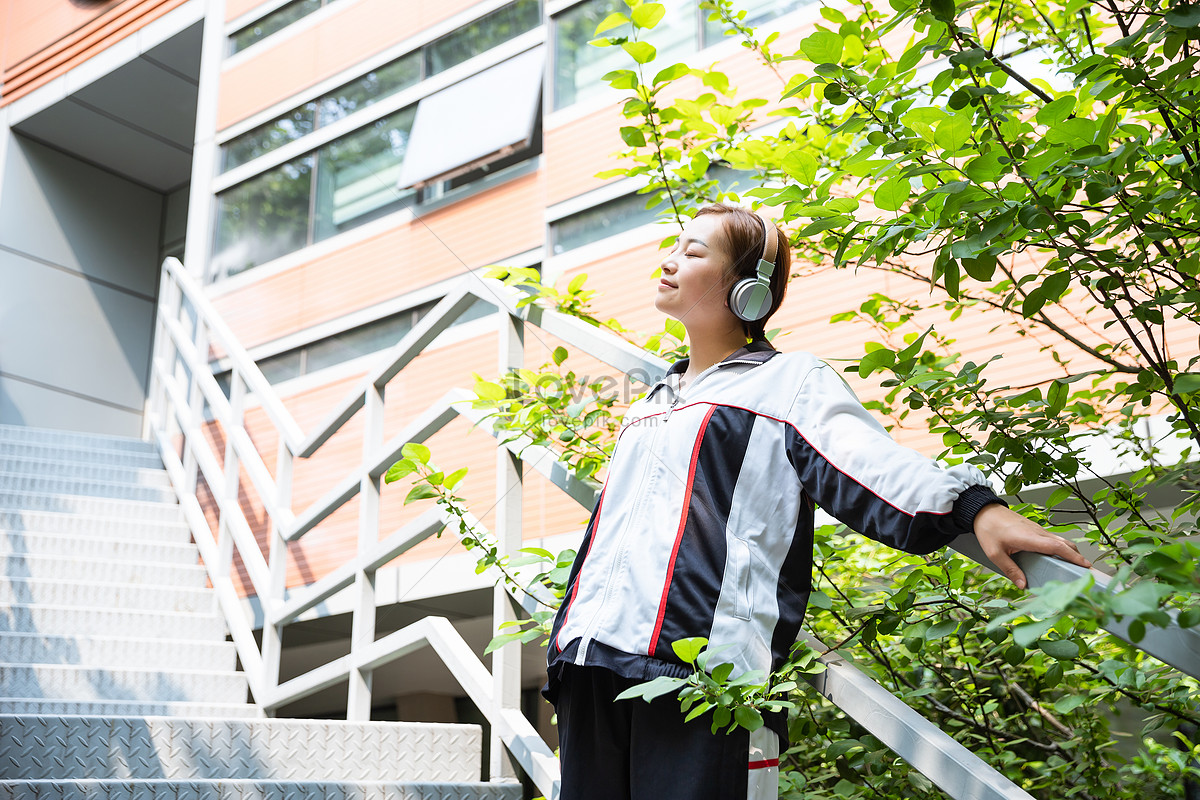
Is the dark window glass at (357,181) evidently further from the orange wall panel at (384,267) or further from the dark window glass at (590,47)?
the dark window glass at (590,47)

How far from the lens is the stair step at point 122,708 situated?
2.30m

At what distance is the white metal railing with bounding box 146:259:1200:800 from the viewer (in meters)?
0.94

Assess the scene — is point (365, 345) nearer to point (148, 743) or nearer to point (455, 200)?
point (455, 200)

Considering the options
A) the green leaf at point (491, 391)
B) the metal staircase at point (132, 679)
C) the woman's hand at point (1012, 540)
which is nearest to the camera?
the woman's hand at point (1012, 540)

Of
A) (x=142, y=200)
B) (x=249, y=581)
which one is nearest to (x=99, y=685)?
(x=249, y=581)

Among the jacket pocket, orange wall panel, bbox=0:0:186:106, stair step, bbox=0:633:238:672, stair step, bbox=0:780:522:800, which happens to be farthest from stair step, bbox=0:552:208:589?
orange wall panel, bbox=0:0:186:106

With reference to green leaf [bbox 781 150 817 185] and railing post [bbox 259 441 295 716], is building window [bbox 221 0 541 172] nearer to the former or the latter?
railing post [bbox 259 441 295 716]

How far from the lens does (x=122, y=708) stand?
2.48m

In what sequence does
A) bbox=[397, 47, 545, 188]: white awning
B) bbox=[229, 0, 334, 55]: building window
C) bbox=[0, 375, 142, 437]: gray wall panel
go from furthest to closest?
bbox=[0, 375, 142, 437]: gray wall panel → bbox=[229, 0, 334, 55]: building window → bbox=[397, 47, 545, 188]: white awning

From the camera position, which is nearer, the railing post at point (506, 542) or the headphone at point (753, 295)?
the headphone at point (753, 295)

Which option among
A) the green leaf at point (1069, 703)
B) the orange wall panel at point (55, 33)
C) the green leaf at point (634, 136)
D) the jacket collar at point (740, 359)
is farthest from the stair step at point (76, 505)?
the orange wall panel at point (55, 33)

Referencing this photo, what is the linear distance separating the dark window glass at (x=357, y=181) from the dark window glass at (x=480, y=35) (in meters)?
1.25

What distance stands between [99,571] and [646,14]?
269 cm

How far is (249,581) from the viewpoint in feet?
10.6
